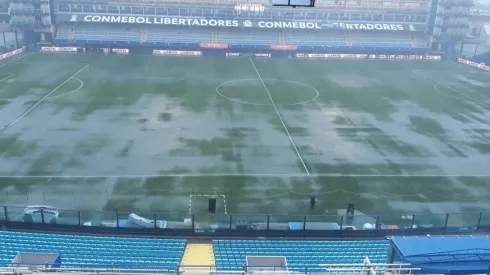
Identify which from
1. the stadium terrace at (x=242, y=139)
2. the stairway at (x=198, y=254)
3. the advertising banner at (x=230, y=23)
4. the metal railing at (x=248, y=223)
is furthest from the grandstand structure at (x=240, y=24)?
the stairway at (x=198, y=254)

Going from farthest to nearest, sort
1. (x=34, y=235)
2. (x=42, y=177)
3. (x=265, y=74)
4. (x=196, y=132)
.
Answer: (x=265, y=74), (x=196, y=132), (x=42, y=177), (x=34, y=235)

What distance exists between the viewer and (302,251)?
74.6ft

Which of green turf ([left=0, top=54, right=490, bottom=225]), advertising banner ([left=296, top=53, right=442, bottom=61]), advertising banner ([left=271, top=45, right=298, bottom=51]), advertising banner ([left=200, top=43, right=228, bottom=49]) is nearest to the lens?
green turf ([left=0, top=54, right=490, bottom=225])

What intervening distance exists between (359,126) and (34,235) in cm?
3162

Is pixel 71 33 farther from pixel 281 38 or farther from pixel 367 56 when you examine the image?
pixel 367 56

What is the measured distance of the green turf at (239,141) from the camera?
31.0 m

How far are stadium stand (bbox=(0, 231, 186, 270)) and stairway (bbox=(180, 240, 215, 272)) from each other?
359 millimetres

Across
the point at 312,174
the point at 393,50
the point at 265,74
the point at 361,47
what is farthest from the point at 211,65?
the point at 312,174

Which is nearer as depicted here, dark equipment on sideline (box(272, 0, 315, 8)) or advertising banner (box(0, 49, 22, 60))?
dark equipment on sideline (box(272, 0, 315, 8))

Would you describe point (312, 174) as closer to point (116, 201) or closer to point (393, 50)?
point (116, 201)

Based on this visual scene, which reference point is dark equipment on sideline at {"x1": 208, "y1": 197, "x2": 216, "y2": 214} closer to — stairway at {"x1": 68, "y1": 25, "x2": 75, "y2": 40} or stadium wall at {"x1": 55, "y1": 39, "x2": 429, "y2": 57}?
stadium wall at {"x1": 55, "y1": 39, "x2": 429, "y2": 57}

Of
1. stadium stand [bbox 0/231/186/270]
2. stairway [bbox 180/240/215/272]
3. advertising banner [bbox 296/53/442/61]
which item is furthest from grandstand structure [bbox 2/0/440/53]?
stadium stand [bbox 0/231/186/270]

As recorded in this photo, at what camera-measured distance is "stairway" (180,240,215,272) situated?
72.5 feet

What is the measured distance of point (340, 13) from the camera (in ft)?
301
